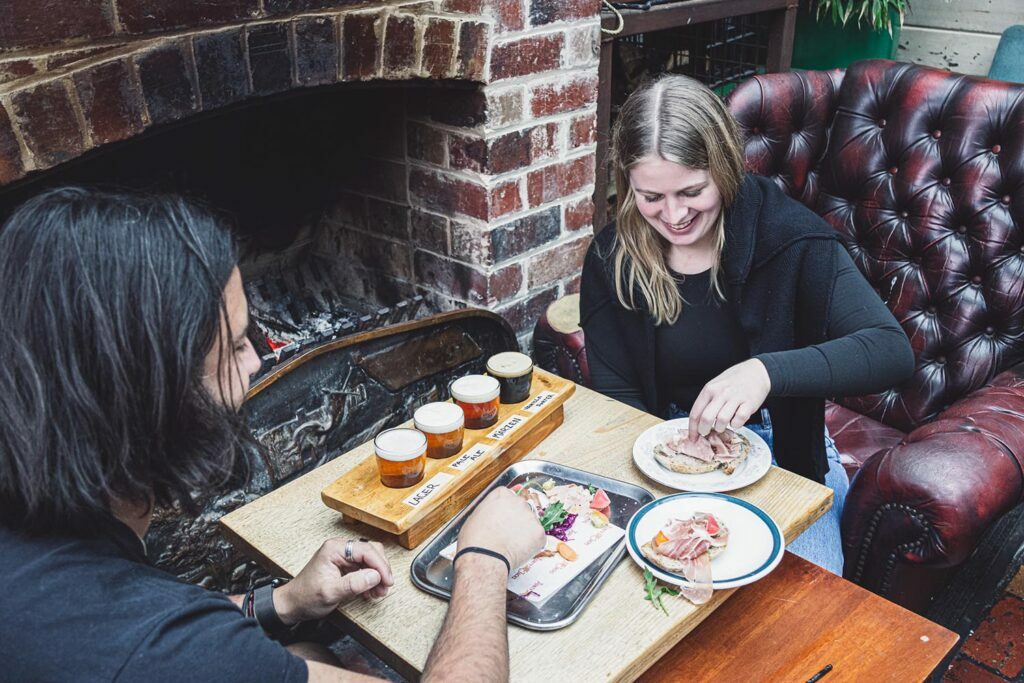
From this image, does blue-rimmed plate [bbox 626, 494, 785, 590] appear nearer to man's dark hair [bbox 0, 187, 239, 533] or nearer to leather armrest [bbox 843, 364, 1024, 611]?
leather armrest [bbox 843, 364, 1024, 611]

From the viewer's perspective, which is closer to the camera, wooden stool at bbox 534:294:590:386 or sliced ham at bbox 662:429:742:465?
sliced ham at bbox 662:429:742:465

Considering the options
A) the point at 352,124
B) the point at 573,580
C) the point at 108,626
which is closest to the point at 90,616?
the point at 108,626

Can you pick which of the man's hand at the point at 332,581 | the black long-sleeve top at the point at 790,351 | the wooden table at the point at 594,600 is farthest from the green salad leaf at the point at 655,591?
the black long-sleeve top at the point at 790,351

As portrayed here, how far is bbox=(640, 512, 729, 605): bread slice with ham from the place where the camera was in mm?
1243

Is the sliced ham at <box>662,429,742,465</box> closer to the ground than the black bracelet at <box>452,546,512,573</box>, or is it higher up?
closer to the ground

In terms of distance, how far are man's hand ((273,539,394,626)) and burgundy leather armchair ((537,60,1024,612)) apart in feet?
3.39

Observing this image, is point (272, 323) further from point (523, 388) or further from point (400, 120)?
point (523, 388)

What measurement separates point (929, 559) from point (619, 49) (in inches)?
89.7

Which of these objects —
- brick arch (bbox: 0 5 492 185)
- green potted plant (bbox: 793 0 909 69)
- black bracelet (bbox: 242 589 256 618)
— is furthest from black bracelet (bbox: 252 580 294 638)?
green potted plant (bbox: 793 0 909 69)

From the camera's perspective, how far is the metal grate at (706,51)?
130 inches

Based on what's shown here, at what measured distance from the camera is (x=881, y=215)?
2.30 metres

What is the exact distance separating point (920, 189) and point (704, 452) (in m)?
1.17

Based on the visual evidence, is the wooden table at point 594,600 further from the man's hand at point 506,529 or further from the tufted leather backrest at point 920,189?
the tufted leather backrest at point 920,189

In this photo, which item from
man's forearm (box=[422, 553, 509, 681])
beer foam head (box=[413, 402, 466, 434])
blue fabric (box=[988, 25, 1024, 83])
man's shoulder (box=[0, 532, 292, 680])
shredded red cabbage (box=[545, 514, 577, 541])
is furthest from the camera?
blue fabric (box=[988, 25, 1024, 83])
